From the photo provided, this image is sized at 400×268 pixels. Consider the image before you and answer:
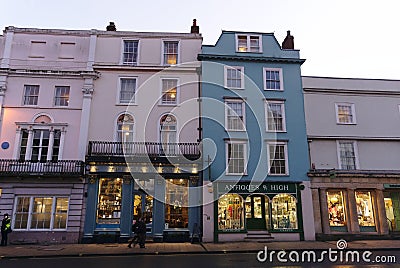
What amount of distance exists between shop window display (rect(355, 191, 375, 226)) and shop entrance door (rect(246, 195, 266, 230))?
636 cm

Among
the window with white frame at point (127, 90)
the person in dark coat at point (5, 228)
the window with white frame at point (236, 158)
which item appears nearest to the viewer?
the person in dark coat at point (5, 228)

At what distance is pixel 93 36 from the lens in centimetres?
2009

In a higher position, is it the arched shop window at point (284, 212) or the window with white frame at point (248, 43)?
the window with white frame at point (248, 43)

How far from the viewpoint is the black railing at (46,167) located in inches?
671

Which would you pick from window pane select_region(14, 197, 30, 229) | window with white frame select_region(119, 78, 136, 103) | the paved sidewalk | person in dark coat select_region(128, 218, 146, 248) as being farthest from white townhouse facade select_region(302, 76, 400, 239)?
window pane select_region(14, 197, 30, 229)

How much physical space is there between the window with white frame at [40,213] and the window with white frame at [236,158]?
997 centimetres

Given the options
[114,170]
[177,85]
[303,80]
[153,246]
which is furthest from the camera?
[303,80]

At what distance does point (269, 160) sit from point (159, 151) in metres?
7.00

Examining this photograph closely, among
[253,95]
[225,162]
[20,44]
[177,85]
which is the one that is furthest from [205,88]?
[20,44]

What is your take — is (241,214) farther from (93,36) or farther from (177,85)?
(93,36)

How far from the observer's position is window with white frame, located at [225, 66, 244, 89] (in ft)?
66.2

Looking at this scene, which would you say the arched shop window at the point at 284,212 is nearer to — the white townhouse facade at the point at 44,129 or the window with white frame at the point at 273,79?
the window with white frame at the point at 273,79

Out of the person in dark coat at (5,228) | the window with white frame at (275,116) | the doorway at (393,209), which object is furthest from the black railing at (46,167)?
the doorway at (393,209)

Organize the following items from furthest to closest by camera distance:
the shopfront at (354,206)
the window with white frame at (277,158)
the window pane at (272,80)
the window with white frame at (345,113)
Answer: the window with white frame at (345,113) → the window pane at (272,80) → the window with white frame at (277,158) → the shopfront at (354,206)
